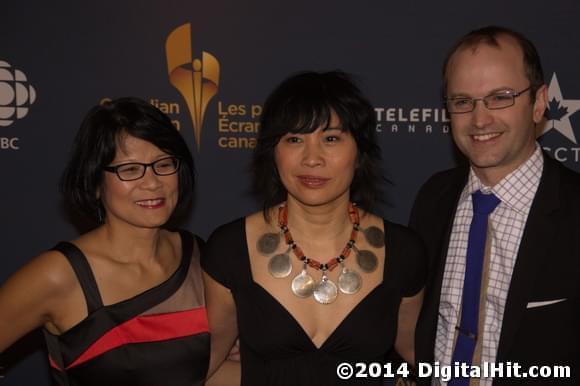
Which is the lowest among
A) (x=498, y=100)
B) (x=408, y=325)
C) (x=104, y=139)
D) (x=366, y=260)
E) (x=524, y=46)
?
(x=408, y=325)

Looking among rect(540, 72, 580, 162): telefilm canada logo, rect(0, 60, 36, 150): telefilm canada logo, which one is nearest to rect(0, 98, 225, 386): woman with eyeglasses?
rect(0, 60, 36, 150): telefilm canada logo

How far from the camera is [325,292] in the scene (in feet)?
7.29

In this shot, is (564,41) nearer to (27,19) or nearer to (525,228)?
(525,228)

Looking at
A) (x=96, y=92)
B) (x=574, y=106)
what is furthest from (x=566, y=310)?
(x=96, y=92)

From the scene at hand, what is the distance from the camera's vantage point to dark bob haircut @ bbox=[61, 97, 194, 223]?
211cm

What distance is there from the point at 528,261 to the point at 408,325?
0.59 meters

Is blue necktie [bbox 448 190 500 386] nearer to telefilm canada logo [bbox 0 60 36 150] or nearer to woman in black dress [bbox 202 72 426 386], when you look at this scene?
woman in black dress [bbox 202 72 426 386]

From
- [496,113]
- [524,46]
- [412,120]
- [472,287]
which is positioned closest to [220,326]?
[472,287]

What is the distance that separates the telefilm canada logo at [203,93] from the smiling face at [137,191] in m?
1.41

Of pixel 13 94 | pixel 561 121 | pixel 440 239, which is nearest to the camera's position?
pixel 440 239

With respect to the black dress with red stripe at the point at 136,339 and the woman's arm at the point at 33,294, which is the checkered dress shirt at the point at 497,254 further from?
the woman's arm at the point at 33,294

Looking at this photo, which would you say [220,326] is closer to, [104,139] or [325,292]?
[325,292]

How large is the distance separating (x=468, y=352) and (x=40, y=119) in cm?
287

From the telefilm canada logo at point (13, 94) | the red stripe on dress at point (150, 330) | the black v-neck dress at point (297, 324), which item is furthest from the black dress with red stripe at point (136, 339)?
the telefilm canada logo at point (13, 94)
